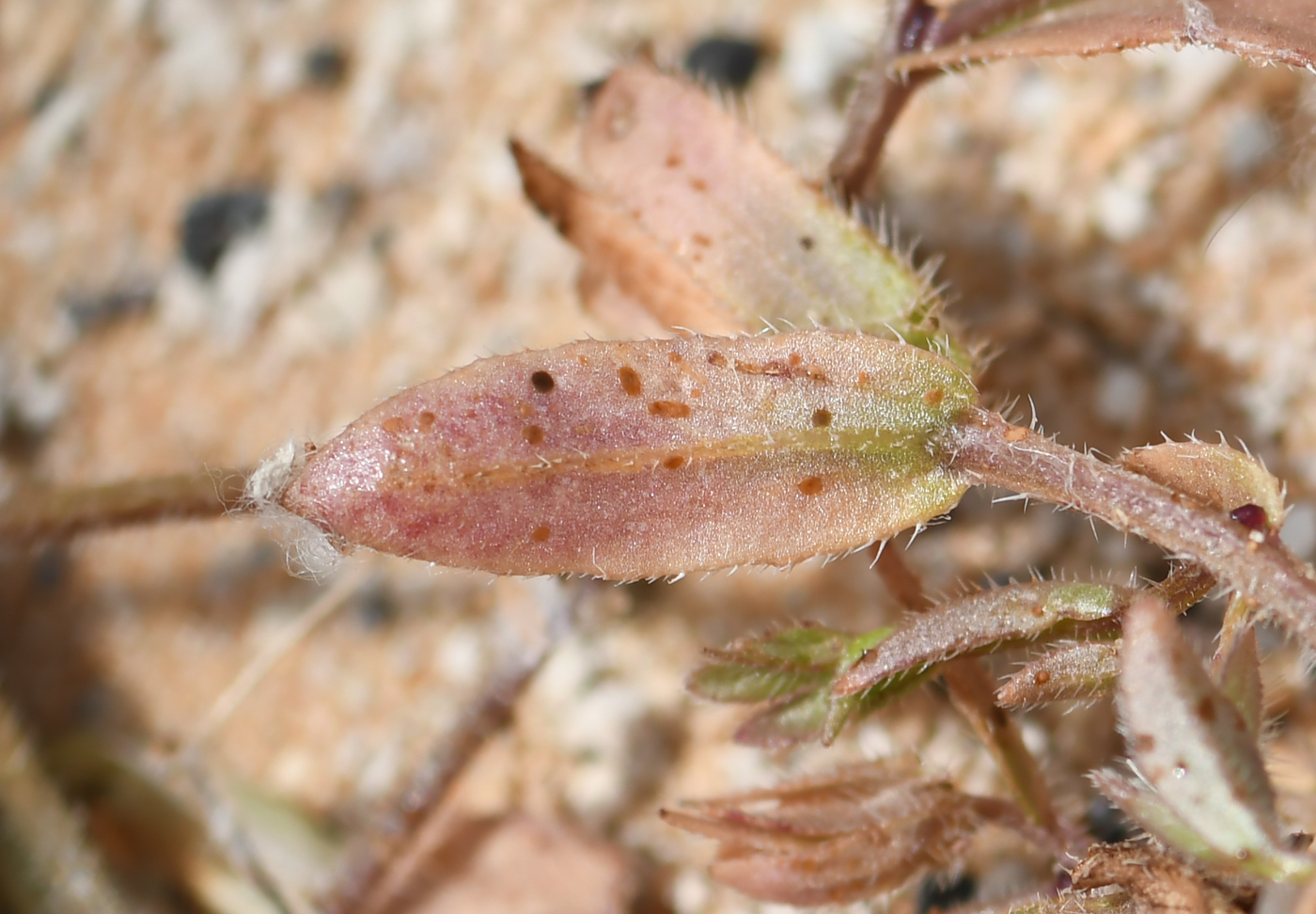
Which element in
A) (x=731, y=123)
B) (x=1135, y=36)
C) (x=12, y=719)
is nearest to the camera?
(x=1135, y=36)

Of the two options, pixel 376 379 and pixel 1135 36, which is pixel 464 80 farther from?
pixel 1135 36

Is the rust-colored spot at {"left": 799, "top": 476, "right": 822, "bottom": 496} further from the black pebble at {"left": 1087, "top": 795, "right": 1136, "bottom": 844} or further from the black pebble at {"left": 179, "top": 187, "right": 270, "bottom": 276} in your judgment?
the black pebble at {"left": 179, "top": 187, "right": 270, "bottom": 276}

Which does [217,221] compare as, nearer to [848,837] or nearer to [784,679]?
[784,679]

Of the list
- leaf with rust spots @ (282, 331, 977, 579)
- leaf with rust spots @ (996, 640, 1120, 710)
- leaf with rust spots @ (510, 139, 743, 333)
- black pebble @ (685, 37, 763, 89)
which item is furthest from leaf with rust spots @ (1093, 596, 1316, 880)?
black pebble @ (685, 37, 763, 89)

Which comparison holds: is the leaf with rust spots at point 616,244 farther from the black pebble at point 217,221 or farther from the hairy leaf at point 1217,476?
the black pebble at point 217,221

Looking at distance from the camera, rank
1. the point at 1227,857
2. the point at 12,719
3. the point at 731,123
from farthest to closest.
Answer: the point at 12,719, the point at 731,123, the point at 1227,857

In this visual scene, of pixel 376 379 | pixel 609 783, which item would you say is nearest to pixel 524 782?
pixel 609 783
